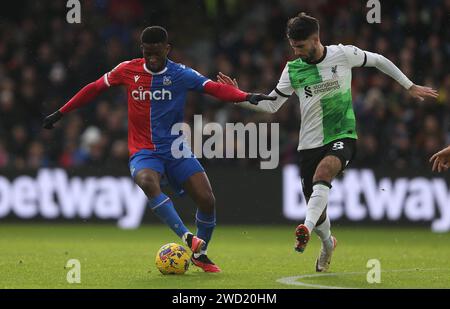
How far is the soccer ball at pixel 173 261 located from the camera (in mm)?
9695

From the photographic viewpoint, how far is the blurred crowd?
17125mm

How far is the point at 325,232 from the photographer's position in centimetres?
1009

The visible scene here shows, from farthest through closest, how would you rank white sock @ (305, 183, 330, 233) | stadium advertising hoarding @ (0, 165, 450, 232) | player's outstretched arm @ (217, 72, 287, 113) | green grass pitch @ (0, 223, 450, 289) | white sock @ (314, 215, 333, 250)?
stadium advertising hoarding @ (0, 165, 450, 232) → player's outstretched arm @ (217, 72, 287, 113) → white sock @ (314, 215, 333, 250) → white sock @ (305, 183, 330, 233) → green grass pitch @ (0, 223, 450, 289)

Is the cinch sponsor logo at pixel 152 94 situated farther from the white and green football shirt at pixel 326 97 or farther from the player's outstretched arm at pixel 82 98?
the white and green football shirt at pixel 326 97

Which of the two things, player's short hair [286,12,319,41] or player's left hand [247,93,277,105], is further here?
player's left hand [247,93,277,105]

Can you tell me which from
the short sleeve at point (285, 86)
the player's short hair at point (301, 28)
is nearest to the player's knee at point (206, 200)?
the short sleeve at point (285, 86)

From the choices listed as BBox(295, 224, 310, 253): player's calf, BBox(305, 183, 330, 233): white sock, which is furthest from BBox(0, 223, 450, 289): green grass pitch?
BBox(305, 183, 330, 233): white sock

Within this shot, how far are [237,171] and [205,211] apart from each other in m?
6.72

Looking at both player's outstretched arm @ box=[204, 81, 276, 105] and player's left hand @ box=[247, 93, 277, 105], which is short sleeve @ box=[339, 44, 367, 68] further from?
player's left hand @ box=[247, 93, 277, 105]

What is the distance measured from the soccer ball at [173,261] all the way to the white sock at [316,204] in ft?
4.27

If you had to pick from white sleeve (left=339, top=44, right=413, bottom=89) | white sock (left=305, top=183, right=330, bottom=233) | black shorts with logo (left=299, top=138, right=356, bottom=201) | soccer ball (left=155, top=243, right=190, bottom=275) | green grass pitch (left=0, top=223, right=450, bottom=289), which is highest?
white sleeve (left=339, top=44, right=413, bottom=89)

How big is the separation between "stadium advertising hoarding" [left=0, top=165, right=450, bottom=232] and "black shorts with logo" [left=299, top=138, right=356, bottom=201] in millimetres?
6075
